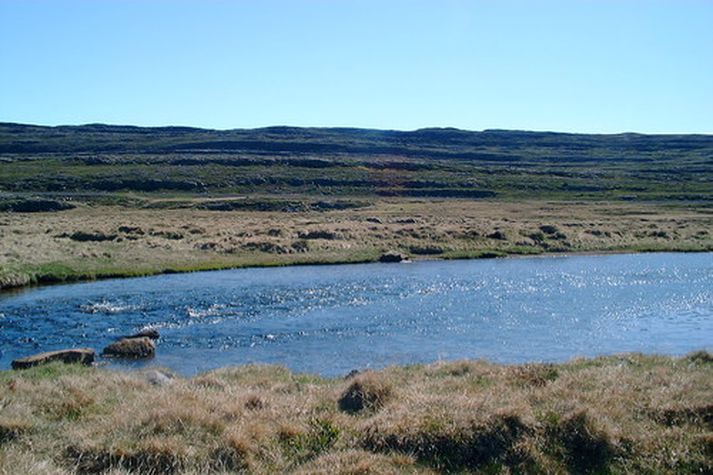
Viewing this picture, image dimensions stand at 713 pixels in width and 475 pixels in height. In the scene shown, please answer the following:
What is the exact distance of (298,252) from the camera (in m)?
58.2

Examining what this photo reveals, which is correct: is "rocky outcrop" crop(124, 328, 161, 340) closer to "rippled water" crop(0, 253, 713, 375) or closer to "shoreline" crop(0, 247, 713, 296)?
"rippled water" crop(0, 253, 713, 375)

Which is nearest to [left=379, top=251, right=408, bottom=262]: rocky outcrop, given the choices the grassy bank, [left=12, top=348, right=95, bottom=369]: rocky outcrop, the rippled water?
the grassy bank

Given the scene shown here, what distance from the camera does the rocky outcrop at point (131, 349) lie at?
25.0m

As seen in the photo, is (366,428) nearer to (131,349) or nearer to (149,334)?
(131,349)

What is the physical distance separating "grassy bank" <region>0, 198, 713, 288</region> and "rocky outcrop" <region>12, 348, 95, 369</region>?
2126cm

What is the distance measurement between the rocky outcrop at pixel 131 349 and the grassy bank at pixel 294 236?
1935 centimetres

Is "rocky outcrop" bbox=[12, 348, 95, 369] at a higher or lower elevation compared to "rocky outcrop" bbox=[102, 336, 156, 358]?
higher

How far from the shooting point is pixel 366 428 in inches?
488

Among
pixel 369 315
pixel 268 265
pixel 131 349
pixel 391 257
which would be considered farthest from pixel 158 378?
pixel 391 257

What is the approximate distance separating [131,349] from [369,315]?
485 inches

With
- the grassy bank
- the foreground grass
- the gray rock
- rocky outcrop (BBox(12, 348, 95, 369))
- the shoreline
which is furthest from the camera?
the grassy bank

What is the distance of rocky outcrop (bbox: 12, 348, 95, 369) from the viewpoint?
830 inches

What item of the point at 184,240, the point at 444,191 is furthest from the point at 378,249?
the point at 444,191

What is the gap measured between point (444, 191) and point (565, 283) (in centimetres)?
8128
